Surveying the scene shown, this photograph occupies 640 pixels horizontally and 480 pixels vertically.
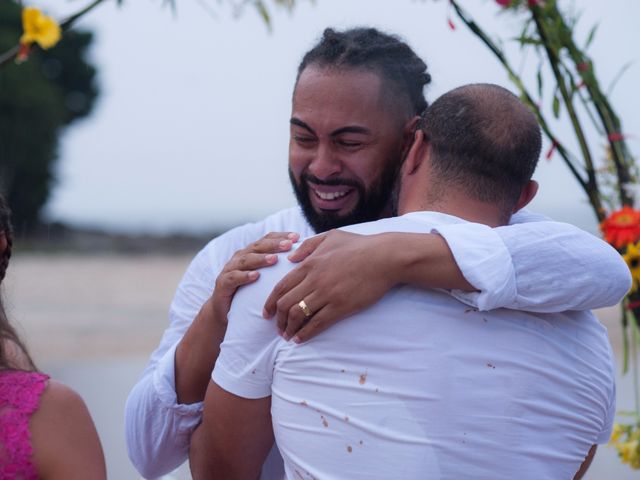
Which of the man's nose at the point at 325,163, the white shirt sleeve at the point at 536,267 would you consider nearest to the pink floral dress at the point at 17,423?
the white shirt sleeve at the point at 536,267

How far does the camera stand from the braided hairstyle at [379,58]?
2.45 metres

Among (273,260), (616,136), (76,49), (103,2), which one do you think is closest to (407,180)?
(273,260)

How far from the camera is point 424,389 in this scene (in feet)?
5.17

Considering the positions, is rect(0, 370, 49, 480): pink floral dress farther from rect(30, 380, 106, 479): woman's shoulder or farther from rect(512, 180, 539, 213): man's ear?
rect(512, 180, 539, 213): man's ear

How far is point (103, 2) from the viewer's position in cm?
250

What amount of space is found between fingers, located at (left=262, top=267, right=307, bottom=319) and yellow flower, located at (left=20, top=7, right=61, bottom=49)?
30.1 inches

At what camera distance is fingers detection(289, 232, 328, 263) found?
1.69m

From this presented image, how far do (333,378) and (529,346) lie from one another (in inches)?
12.0

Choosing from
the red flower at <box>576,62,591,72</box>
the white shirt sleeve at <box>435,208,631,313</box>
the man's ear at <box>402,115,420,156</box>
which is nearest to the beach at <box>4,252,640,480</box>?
the white shirt sleeve at <box>435,208,631,313</box>

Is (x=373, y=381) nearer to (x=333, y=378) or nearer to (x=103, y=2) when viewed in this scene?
(x=333, y=378)

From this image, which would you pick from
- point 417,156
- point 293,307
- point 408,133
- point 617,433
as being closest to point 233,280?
point 293,307

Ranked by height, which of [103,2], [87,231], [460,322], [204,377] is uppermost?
[103,2]

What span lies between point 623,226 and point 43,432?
1.79 meters

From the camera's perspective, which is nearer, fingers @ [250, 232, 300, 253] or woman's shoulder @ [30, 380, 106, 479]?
woman's shoulder @ [30, 380, 106, 479]
